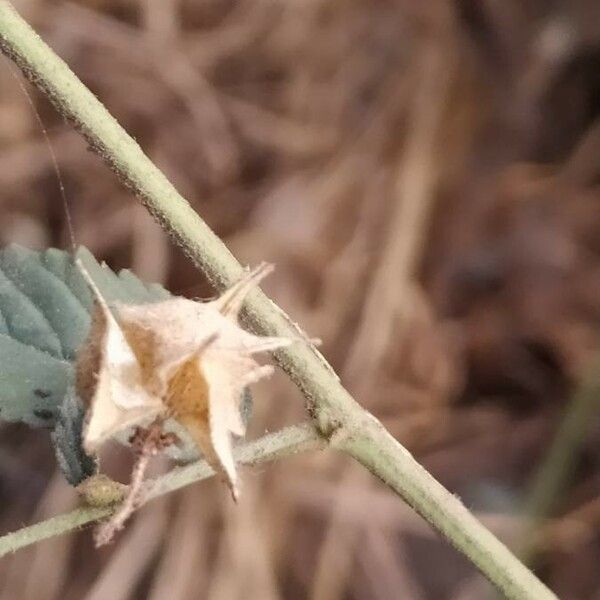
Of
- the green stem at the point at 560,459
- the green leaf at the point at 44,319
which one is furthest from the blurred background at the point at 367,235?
→ the green leaf at the point at 44,319

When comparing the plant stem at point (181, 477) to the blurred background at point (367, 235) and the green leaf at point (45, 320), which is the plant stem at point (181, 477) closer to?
the green leaf at point (45, 320)

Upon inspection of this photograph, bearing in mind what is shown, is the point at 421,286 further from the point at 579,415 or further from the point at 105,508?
the point at 105,508

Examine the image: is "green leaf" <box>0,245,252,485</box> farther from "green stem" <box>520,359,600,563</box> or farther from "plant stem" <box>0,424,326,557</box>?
"green stem" <box>520,359,600,563</box>

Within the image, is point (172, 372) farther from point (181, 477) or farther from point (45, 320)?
point (45, 320)

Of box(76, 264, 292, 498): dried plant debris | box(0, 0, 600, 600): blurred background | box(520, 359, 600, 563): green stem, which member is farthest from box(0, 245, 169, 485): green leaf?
box(520, 359, 600, 563): green stem

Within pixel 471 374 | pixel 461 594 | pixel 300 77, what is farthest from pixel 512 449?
pixel 300 77

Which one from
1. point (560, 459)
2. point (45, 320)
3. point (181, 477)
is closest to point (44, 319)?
point (45, 320)
